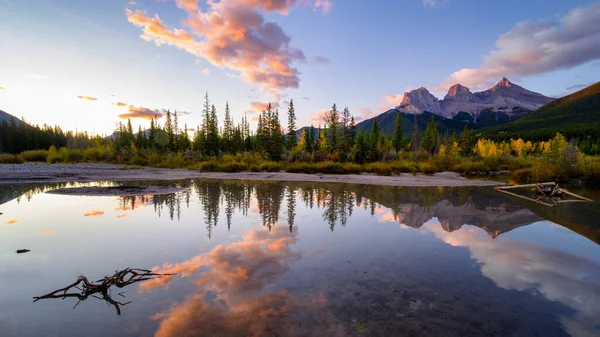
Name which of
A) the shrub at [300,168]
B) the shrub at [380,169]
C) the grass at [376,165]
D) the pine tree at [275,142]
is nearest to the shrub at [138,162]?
the grass at [376,165]

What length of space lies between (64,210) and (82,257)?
7.45m

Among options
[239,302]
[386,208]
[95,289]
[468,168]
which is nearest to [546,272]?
[239,302]

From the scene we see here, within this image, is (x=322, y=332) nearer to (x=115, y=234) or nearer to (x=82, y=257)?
(x=82, y=257)

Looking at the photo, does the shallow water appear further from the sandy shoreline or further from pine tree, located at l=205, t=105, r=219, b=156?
pine tree, located at l=205, t=105, r=219, b=156

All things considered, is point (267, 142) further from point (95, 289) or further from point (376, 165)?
point (95, 289)

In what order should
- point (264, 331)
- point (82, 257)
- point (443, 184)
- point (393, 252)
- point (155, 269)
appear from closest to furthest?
1. point (264, 331)
2. point (155, 269)
3. point (82, 257)
4. point (393, 252)
5. point (443, 184)

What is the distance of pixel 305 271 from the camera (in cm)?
597

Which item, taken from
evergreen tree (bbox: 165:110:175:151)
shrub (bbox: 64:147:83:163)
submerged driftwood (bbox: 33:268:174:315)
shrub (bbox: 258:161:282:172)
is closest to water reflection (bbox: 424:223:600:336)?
submerged driftwood (bbox: 33:268:174:315)

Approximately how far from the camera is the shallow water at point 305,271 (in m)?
4.07

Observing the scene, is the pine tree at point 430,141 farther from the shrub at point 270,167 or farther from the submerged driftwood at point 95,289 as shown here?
the submerged driftwood at point 95,289

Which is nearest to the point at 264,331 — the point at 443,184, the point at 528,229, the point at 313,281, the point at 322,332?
the point at 322,332

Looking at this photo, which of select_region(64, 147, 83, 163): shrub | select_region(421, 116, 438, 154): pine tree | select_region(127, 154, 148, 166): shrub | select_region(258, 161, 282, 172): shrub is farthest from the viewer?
select_region(421, 116, 438, 154): pine tree

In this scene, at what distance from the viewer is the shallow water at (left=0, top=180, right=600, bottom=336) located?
4.07m

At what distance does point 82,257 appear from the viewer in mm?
6652
